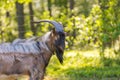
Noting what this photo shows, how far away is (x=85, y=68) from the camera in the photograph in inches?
480

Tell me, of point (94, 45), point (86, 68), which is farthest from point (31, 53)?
point (94, 45)

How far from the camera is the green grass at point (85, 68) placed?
10922 millimetres

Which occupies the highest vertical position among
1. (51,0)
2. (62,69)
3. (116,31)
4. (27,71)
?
(27,71)

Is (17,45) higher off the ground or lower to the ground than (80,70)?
higher

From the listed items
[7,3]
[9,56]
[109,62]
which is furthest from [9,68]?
[7,3]

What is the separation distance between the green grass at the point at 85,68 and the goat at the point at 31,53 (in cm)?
433

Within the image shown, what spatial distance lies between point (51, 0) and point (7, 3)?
20505 millimetres

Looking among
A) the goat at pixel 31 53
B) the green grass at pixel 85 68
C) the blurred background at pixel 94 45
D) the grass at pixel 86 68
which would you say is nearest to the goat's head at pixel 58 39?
the goat at pixel 31 53

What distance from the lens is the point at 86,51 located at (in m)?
15.5

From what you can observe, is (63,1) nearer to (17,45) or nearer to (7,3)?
(7,3)

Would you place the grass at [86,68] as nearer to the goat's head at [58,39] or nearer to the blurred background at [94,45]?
the blurred background at [94,45]

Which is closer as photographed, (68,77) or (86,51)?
(68,77)

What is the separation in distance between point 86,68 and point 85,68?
5 centimetres

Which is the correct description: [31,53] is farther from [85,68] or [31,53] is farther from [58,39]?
[85,68]
